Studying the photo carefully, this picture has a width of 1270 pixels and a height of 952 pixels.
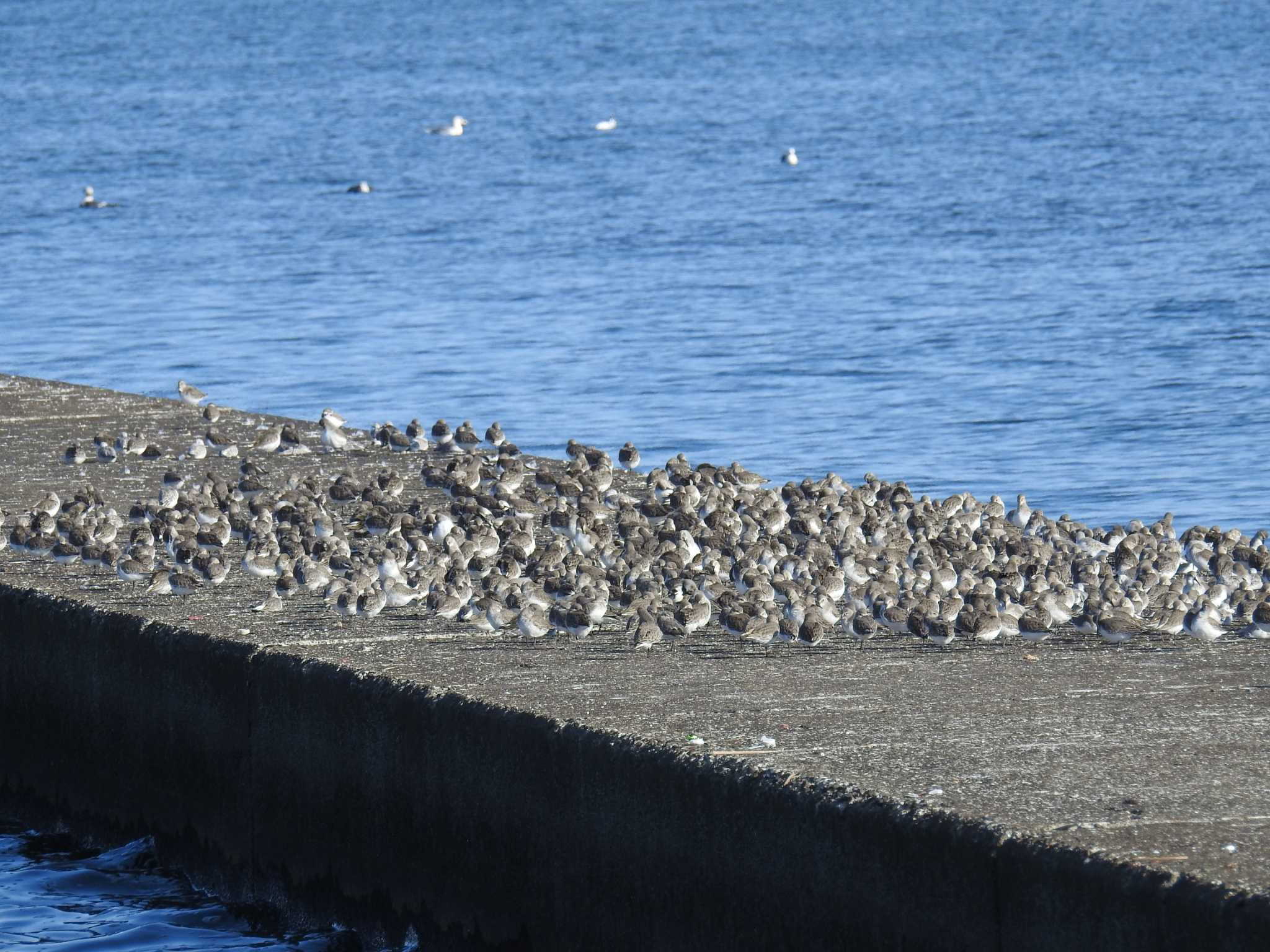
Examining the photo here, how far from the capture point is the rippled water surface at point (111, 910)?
25.6 feet

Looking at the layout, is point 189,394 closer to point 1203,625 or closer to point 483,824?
point 1203,625

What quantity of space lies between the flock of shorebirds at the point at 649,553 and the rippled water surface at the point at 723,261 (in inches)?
263

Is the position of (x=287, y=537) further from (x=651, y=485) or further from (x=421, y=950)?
(x=421, y=950)

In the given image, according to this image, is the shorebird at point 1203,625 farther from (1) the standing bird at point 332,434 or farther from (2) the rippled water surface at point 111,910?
(1) the standing bird at point 332,434

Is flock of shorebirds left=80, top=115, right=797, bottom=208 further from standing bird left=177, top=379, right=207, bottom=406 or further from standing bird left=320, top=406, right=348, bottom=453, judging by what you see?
standing bird left=320, top=406, right=348, bottom=453

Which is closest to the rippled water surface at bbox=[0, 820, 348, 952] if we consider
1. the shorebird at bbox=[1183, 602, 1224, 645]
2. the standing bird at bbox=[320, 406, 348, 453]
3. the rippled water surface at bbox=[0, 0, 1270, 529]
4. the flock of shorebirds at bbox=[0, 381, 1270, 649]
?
the flock of shorebirds at bbox=[0, 381, 1270, 649]

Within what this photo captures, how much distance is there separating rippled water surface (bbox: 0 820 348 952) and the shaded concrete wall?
0.12m

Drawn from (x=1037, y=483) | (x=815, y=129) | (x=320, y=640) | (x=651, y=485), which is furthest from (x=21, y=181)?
(x=320, y=640)

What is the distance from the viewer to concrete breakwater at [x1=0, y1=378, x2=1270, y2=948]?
5391mm

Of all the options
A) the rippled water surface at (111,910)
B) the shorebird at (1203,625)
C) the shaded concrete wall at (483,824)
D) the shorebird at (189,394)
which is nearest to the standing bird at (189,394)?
the shorebird at (189,394)

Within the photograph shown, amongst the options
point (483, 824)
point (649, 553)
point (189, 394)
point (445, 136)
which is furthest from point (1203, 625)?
point (445, 136)

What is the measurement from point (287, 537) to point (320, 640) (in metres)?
2.42

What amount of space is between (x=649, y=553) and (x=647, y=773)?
151 inches

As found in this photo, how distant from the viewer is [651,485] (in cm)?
1228
